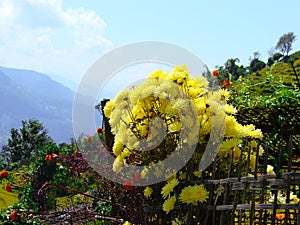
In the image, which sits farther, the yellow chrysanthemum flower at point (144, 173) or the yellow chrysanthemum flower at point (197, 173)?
the yellow chrysanthemum flower at point (144, 173)

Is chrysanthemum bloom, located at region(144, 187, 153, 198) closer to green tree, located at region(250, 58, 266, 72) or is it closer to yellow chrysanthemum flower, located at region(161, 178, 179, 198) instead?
yellow chrysanthemum flower, located at region(161, 178, 179, 198)

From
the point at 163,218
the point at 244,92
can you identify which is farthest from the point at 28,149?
the point at 163,218

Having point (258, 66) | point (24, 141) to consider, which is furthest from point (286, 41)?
point (24, 141)

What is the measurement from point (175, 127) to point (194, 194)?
359 mm

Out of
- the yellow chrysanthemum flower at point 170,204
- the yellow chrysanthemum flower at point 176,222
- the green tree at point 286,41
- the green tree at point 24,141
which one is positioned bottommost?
the yellow chrysanthemum flower at point 176,222

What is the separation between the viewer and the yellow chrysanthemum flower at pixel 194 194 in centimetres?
214

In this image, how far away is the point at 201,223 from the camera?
2.29m

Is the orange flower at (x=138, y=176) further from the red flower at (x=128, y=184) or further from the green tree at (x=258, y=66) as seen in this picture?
the green tree at (x=258, y=66)

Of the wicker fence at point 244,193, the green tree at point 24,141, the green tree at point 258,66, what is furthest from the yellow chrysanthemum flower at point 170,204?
the green tree at point 258,66

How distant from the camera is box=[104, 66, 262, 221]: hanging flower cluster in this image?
2217mm

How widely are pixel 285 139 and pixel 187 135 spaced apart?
3.28 m

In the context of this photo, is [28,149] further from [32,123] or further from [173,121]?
[173,121]

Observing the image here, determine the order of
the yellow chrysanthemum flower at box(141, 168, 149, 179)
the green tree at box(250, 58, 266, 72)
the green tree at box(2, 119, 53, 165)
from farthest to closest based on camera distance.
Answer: the green tree at box(250, 58, 266, 72), the green tree at box(2, 119, 53, 165), the yellow chrysanthemum flower at box(141, 168, 149, 179)

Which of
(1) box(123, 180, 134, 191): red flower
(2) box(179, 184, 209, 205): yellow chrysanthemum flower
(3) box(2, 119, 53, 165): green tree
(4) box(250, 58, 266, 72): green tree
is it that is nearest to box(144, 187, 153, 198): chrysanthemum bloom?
(1) box(123, 180, 134, 191): red flower
